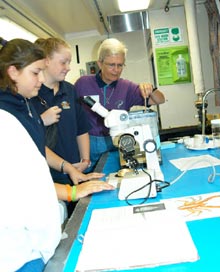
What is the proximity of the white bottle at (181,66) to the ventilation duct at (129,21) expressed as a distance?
674 millimetres

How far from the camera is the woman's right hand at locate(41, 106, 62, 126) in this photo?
68.4 inches

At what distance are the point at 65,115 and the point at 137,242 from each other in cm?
131

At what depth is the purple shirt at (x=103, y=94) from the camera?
2.41m

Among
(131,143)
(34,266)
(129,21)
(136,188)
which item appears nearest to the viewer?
(34,266)

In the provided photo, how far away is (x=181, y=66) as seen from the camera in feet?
13.8

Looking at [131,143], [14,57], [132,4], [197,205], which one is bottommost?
[197,205]

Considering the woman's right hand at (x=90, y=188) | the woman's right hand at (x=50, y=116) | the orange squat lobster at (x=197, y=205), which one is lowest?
the orange squat lobster at (x=197, y=205)

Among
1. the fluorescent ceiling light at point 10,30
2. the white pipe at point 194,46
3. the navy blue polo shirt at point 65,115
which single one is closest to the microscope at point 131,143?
the navy blue polo shirt at point 65,115

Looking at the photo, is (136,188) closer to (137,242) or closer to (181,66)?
(137,242)

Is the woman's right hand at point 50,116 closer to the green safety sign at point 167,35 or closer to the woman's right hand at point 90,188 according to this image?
the woman's right hand at point 90,188

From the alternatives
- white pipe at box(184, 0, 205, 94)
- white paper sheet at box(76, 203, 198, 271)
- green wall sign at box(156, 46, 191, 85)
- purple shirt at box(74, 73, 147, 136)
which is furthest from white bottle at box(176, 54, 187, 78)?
white paper sheet at box(76, 203, 198, 271)

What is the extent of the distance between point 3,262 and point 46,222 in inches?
5.1

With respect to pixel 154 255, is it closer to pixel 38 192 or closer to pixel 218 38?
pixel 38 192

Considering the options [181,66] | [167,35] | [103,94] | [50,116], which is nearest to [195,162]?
[50,116]
